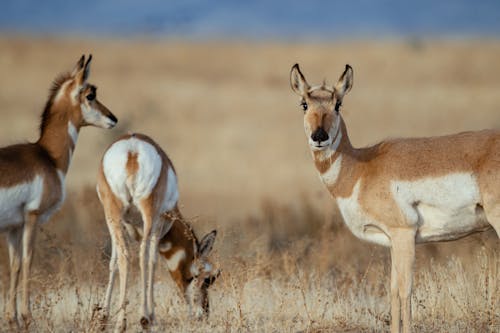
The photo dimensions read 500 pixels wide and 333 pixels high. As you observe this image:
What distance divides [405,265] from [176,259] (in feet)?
11.8

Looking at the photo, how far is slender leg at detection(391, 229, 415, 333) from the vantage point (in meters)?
8.57

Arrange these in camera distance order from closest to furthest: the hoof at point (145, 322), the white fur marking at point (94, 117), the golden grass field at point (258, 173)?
1. the hoof at point (145, 322)
2. the golden grass field at point (258, 173)
3. the white fur marking at point (94, 117)

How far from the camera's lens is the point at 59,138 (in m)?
10.8

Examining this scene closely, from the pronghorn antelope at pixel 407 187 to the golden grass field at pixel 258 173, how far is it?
1.02 metres

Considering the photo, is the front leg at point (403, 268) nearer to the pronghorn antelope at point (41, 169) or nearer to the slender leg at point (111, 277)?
A: the slender leg at point (111, 277)

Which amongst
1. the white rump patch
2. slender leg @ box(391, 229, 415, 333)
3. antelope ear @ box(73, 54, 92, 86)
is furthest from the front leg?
antelope ear @ box(73, 54, 92, 86)

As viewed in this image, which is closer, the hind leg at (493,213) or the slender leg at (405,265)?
the hind leg at (493,213)

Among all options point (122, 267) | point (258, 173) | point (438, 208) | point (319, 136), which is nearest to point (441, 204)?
point (438, 208)

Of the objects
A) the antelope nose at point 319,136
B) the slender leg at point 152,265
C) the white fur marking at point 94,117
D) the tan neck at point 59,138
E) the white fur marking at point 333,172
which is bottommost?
the slender leg at point 152,265

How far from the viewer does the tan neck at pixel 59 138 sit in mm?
10750

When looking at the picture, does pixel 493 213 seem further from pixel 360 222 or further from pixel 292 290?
pixel 292 290

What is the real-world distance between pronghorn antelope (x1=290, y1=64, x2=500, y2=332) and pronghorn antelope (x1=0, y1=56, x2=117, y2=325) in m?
3.23

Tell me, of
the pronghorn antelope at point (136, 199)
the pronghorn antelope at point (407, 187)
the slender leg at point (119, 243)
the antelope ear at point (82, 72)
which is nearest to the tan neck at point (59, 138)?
the antelope ear at point (82, 72)

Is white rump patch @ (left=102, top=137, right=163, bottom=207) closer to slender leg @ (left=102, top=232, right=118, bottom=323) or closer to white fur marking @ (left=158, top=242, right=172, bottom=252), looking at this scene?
slender leg @ (left=102, top=232, right=118, bottom=323)
